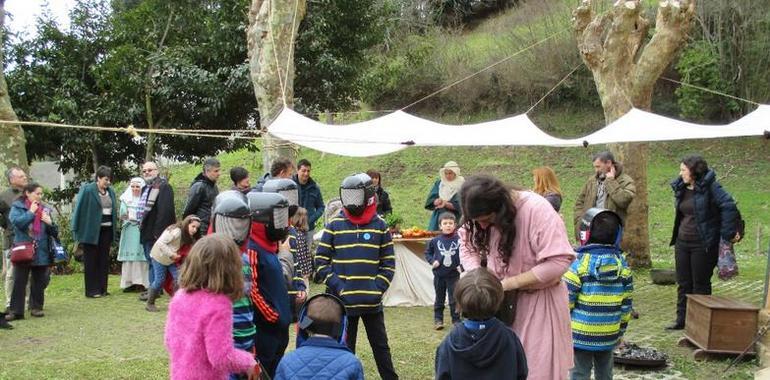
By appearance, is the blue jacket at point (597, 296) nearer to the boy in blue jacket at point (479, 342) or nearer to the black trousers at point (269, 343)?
the boy in blue jacket at point (479, 342)

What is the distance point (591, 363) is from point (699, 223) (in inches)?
119

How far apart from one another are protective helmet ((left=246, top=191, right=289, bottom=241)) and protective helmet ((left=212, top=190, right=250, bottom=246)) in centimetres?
19

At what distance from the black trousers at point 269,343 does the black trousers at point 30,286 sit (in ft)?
16.0

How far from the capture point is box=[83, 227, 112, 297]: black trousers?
9.43m

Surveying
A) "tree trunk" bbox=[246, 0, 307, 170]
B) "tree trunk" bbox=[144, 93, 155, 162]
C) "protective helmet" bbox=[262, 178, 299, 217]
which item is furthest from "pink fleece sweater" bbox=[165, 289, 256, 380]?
"tree trunk" bbox=[144, 93, 155, 162]

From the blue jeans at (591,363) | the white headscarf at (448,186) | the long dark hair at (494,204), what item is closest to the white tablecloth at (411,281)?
the white headscarf at (448,186)

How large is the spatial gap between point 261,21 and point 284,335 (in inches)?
295

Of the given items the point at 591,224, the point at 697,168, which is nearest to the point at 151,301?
the point at 591,224

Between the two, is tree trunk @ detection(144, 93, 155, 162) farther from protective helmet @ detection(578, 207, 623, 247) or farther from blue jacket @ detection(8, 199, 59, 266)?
protective helmet @ detection(578, 207, 623, 247)

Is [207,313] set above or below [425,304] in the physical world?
above

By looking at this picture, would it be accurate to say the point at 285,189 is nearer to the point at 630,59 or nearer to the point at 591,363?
the point at 591,363

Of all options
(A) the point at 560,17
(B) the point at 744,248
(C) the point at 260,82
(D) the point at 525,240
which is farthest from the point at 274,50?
(A) the point at 560,17

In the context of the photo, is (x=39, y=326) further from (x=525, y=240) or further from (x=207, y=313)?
(x=525, y=240)

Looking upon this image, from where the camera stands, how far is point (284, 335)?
4.12m
